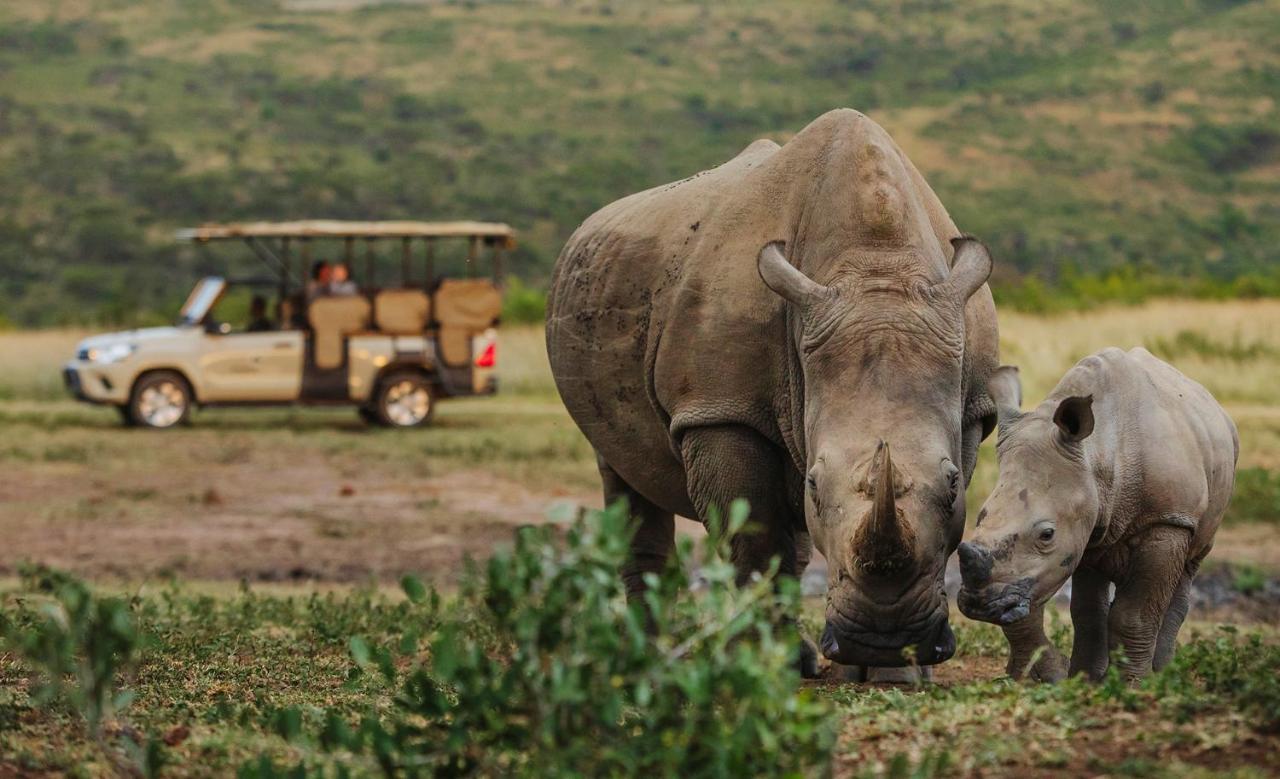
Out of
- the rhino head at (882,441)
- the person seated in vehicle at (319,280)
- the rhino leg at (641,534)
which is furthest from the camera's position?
the person seated in vehicle at (319,280)

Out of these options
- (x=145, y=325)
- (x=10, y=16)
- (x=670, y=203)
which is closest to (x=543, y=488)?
(x=670, y=203)

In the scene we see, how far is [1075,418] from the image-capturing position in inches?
275

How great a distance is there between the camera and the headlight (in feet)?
75.1

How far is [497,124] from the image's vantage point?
3265 inches

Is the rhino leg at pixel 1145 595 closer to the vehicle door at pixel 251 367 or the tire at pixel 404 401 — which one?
the tire at pixel 404 401

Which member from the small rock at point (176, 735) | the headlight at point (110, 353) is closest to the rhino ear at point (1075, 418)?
the small rock at point (176, 735)

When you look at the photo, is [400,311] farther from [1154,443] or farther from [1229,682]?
[1229,682]

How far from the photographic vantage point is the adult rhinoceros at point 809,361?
6.13 m

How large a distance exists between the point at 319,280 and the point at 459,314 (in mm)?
1786

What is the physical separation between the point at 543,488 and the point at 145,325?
57.1 feet

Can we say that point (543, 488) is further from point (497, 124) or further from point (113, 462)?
point (497, 124)

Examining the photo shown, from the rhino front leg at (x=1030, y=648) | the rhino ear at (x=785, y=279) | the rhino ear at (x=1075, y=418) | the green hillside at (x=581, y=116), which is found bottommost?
the green hillside at (x=581, y=116)

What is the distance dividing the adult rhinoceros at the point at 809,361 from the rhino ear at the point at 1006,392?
92 mm

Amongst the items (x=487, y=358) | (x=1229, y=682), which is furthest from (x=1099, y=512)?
(x=487, y=358)
